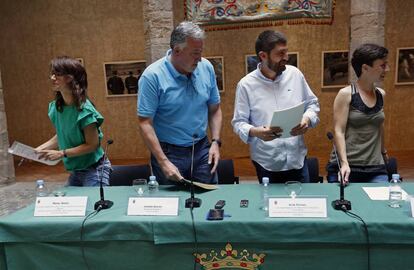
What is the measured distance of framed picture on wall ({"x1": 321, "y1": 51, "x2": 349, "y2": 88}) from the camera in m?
9.12

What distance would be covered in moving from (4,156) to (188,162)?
545 cm

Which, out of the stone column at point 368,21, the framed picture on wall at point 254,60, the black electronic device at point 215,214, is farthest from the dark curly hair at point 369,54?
the framed picture on wall at point 254,60

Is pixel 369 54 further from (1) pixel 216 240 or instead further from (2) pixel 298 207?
(1) pixel 216 240

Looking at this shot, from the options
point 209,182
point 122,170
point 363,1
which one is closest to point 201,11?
point 363,1

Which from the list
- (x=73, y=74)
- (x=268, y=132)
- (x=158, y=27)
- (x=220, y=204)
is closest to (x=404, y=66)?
(x=158, y=27)

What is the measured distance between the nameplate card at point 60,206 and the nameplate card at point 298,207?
3.72 feet

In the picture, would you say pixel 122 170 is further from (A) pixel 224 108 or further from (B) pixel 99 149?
(A) pixel 224 108

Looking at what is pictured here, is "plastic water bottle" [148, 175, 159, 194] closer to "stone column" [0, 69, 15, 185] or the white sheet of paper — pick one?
the white sheet of paper

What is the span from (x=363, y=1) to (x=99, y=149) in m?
4.38

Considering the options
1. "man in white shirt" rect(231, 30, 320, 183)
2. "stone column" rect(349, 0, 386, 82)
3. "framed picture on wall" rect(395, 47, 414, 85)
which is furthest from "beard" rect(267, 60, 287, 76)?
"framed picture on wall" rect(395, 47, 414, 85)

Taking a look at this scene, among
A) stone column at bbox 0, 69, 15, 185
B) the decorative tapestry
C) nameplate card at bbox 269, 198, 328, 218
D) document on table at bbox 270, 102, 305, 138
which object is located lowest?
stone column at bbox 0, 69, 15, 185

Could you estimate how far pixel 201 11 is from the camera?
20.5 feet

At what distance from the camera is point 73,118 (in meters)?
2.88

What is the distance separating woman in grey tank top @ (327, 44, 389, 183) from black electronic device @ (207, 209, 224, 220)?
1.17m
